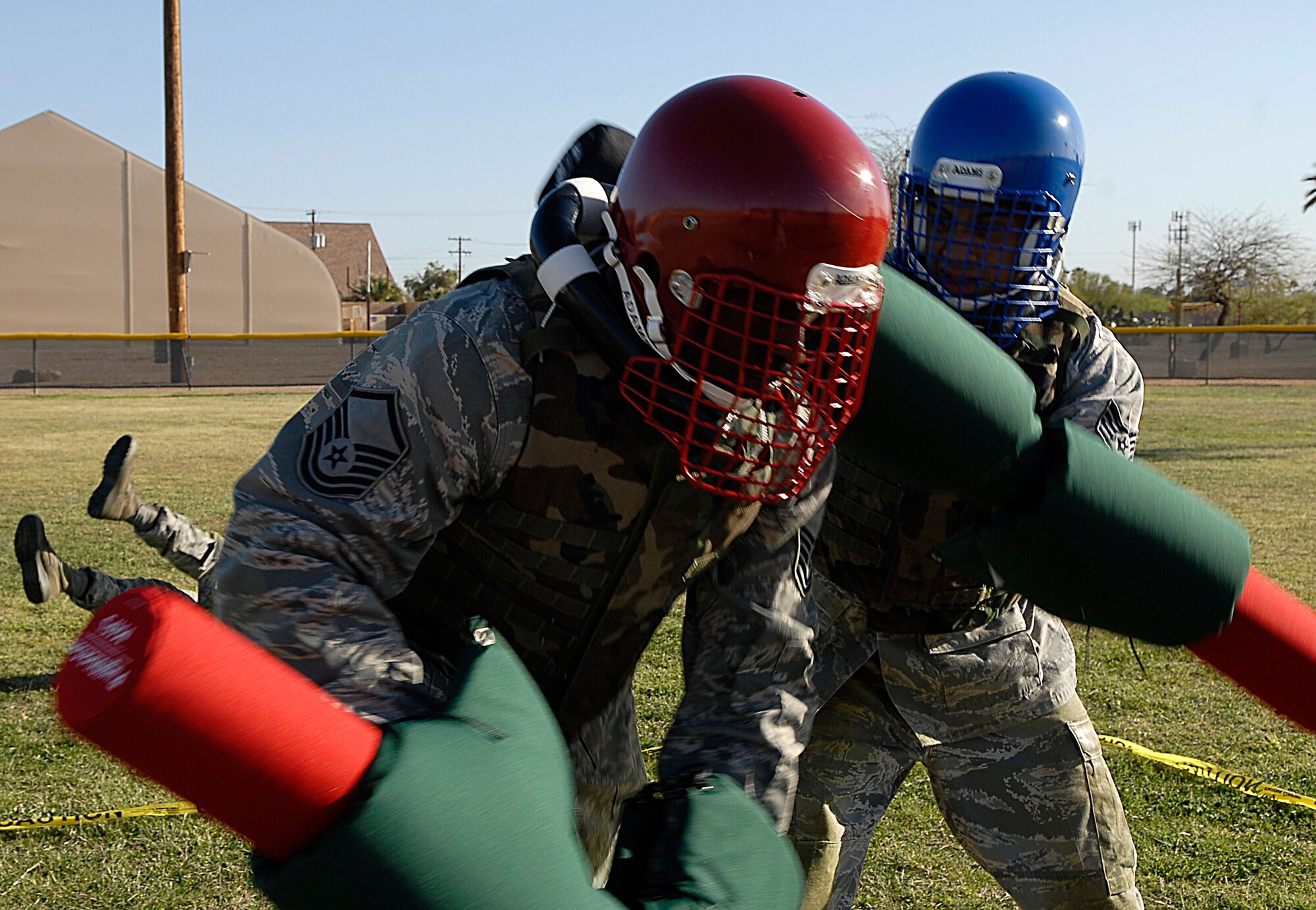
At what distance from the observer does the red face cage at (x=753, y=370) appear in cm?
175

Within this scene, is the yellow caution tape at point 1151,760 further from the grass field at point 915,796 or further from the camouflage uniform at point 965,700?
the camouflage uniform at point 965,700

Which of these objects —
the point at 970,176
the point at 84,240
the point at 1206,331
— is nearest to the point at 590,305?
the point at 970,176

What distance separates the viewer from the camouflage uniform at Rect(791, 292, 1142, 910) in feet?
9.33

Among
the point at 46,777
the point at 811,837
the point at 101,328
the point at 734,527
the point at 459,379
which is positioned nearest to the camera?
the point at 459,379

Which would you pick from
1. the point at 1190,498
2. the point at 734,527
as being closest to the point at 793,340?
the point at 734,527

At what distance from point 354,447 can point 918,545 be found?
1.65 m

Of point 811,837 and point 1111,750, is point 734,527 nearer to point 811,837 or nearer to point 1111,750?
point 811,837

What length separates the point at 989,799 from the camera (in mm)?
2900

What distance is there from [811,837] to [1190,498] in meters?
1.28

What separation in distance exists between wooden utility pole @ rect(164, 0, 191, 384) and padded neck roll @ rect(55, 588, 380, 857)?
25311 mm

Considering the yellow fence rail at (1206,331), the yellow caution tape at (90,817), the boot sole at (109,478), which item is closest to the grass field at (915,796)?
the yellow caution tape at (90,817)

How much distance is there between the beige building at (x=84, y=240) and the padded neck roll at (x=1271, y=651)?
42993mm

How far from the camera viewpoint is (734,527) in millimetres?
2049

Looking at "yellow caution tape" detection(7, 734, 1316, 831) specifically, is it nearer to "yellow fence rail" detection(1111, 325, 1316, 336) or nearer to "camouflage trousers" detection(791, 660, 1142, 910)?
"camouflage trousers" detection(791, 660, 1142, 910)
